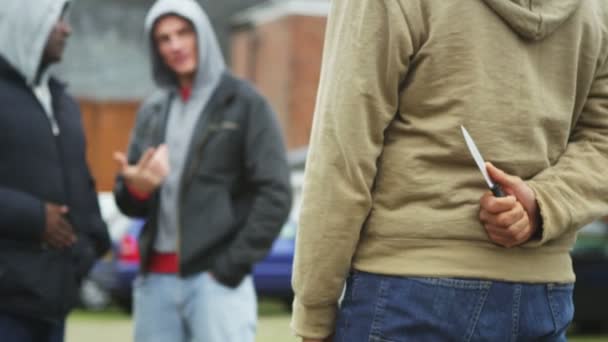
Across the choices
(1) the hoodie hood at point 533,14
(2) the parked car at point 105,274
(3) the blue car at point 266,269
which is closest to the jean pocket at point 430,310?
(1) the hoodie hood at point 533,14

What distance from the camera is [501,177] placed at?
112 inches

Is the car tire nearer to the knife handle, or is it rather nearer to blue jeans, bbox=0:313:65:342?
blue jeans, bbox=0:313:65:342

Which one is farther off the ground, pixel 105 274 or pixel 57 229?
pixel 57 229

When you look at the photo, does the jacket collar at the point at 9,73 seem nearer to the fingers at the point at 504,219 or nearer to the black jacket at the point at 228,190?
the black jacket at the point at 228,190

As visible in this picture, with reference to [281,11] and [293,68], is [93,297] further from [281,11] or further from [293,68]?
[281,11]

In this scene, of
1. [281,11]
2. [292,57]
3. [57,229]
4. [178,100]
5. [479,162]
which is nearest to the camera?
[479,162]

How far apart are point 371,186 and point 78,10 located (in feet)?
104

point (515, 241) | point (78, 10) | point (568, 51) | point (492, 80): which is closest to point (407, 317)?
point (515, 241)

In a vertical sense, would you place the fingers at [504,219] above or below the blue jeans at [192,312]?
above

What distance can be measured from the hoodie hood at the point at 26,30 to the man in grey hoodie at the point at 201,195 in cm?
72

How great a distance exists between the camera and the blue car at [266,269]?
15562 mm

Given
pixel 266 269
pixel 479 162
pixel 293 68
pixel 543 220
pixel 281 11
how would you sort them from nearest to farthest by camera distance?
pixel 479 162 < pixel 543 220 < pixel 266 269 < pixel 293 68 < pixel 281 11

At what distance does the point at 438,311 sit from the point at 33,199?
231cm

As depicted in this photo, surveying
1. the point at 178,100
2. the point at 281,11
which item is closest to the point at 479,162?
the point at 178,100
